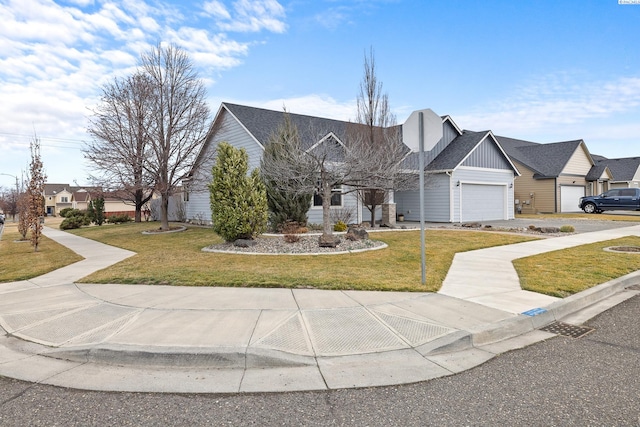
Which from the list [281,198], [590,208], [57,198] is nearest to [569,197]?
[590,208]

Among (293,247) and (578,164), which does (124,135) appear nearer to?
(293,247)

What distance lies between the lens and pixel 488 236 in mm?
13516

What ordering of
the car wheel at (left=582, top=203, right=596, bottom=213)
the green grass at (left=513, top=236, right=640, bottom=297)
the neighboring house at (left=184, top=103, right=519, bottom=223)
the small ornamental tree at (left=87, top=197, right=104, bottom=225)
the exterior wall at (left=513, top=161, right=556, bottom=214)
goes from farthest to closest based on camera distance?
the exterior wall at (left=513, top=161, right=556, bottom=214) → the small ornamental tree at (left=87, top=197, right=104, bottom=225) → the car wheel at (left=582, top=203, right=596, bottom=213) → the neighboring house at (left=184, top=103, right=519, bottom=223) → the green grass at (left=513, top=236, right=640, bottom=297)

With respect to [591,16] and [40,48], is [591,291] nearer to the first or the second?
[591,16]

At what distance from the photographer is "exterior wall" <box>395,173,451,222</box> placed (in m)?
20.8

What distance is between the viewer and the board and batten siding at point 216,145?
1822 cm

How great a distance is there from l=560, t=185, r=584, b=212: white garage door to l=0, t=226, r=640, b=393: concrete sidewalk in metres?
28.4

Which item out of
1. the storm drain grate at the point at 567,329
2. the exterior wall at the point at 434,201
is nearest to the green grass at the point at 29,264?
the storm drain grate at the point at 567,329

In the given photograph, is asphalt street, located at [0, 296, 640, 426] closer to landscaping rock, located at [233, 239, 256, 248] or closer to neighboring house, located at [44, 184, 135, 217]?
landscaping rock, located at [233, 239, 256, 248]

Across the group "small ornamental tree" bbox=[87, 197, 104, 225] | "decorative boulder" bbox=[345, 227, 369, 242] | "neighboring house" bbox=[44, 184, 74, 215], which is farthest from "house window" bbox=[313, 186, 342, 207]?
"neighboring house" bbox=[44, 184, 74, 215]

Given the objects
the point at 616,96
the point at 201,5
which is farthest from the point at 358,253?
the point at 616,96

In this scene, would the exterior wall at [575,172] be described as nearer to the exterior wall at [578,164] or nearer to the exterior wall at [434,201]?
the exterior wall at [578,164]

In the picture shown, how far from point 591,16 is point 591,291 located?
32.4 ft

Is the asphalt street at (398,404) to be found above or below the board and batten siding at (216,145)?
below
